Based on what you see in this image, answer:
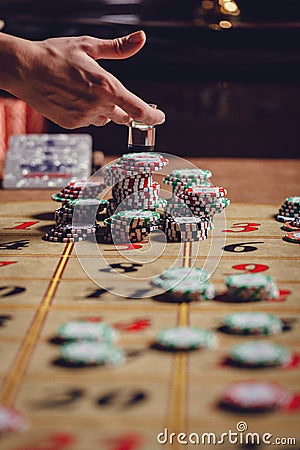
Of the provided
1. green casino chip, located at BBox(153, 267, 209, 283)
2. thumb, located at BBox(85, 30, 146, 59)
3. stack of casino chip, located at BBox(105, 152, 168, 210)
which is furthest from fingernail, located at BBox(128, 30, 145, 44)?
green casino chip, located at BBox(153, 267, 209, 283)

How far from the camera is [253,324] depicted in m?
1.59

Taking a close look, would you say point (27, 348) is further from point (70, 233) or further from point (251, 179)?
point (251, 179)

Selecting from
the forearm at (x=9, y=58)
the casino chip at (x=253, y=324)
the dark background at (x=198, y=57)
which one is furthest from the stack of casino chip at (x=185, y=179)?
the dark background at (x=198, y=57)

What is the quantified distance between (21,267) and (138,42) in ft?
2.32

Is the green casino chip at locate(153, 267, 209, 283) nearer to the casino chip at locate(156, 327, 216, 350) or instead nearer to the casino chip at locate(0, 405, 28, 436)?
the casino chip at locate(156, 327, 216, 350)

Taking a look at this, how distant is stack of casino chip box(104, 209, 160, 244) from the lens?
236cm

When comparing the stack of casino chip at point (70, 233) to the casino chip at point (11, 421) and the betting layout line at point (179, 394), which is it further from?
the casino chip at point (11, 421)

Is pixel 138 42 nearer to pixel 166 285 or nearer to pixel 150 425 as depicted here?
pixel 166 285

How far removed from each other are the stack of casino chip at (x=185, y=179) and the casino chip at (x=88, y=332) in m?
1.07

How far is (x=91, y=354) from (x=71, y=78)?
0.87 m

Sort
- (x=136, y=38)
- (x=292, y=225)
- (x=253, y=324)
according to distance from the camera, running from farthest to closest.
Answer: (x=292, y=225), (x=136, y=38), (x=253, y=324)

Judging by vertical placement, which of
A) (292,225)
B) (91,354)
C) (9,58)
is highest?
(9,58)

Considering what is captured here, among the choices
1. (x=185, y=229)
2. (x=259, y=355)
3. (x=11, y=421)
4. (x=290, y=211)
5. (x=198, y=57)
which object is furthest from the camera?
(x=198, y=57)

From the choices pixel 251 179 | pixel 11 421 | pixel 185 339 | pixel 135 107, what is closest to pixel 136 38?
pixel 135 107
